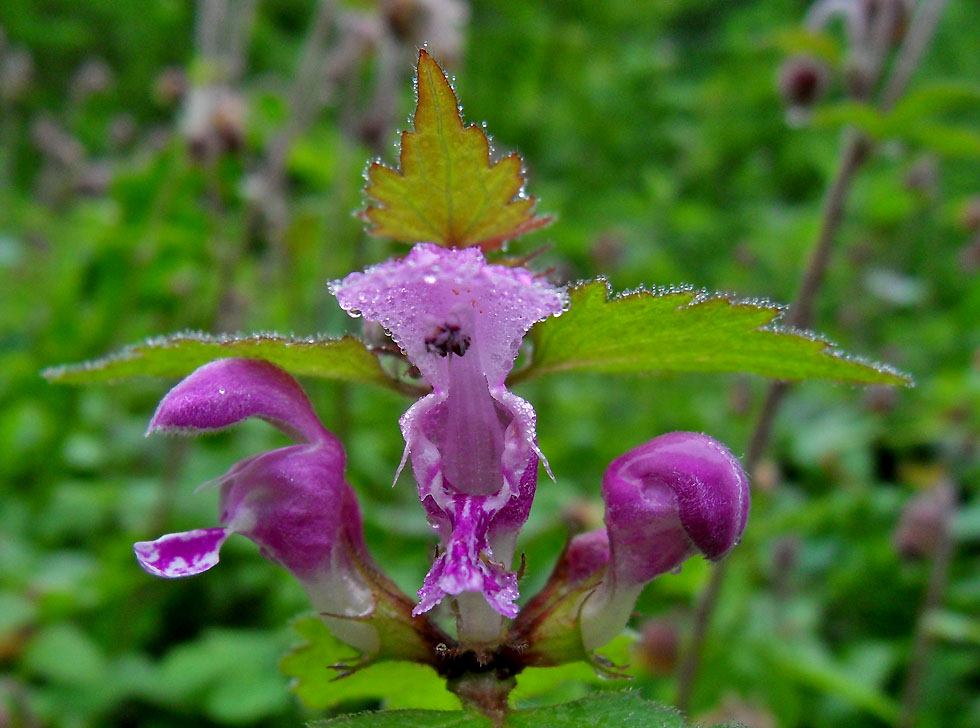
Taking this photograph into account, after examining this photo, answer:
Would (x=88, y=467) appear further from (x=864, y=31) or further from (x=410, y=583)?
(x=864, y=31)

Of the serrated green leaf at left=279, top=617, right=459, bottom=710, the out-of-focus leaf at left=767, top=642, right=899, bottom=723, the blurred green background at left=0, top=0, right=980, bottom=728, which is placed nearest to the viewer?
the serrated green leaf at left=279, top=617, right=459, bottom=710

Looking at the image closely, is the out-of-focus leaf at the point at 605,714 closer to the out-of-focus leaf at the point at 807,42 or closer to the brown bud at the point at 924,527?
the out-of-focus leaf at the point at 807,42

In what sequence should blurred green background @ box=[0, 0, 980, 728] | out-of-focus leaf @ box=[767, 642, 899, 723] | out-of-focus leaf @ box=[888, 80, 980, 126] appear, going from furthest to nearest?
1. blurred green background @ box=[0, 0, 980, 728]
2. out-of-focus leaf @ box=[767, 642, 899, 723]
3. out-of-focus leaf @ box=[888, 80, 980, 126]

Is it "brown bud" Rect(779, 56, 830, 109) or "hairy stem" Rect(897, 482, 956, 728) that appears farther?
"brown bud" Rect(779, 56, 830, 109)

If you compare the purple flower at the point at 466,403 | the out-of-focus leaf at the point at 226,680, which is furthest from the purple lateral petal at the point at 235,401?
the out-of-focus leaf at the point at 226,680

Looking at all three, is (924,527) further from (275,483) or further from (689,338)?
(275,483)

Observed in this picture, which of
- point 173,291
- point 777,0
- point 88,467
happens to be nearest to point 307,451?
point 88,467

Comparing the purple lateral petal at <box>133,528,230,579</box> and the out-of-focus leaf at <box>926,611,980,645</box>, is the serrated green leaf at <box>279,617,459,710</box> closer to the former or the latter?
the purple lateral petal at <box>133,528,230,579</box>

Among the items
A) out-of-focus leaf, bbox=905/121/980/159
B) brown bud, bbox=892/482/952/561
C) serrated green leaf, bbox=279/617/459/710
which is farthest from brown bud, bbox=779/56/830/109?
serrated green leaf, bbox=279/617/459/710

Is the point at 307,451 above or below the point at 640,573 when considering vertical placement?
above
